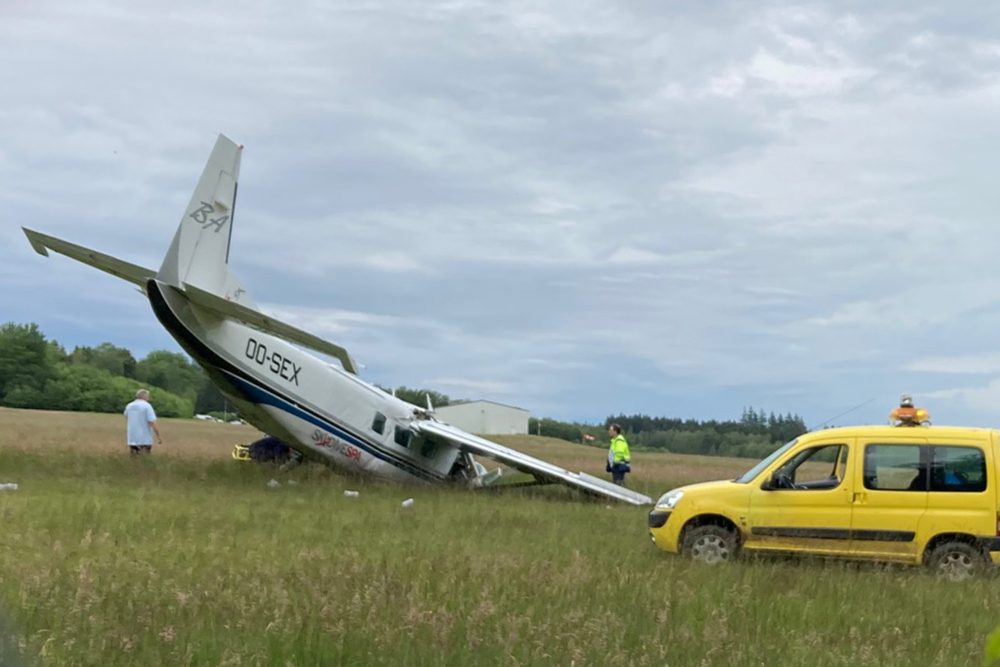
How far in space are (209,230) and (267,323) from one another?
12.3ft

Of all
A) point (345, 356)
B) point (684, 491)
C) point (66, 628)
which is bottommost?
point (66, 628)

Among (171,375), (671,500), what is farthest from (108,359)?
(671,500)

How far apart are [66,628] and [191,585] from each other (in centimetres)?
152

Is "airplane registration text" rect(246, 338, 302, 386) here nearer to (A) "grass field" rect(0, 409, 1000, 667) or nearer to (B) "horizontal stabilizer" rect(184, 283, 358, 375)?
(B) "horizontal stabilizer" rect(184, 283, 358, 375)

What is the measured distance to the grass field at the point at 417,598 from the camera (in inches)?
235

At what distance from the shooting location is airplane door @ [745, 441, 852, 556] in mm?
10781

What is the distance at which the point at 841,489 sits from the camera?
10.9 metres

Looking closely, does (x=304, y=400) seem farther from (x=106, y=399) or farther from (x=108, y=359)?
(x=108, y=359)

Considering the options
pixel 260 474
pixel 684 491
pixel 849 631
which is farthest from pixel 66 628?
pixel 260 474

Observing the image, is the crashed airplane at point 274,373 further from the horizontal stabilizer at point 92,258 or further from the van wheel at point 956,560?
the van wheel at point 956,560

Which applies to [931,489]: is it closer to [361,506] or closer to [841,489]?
[841,489]

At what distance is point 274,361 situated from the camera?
19.6m

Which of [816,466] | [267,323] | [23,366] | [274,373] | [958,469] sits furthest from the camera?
[23,366]

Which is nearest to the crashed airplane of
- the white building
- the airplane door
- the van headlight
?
the van headlight
